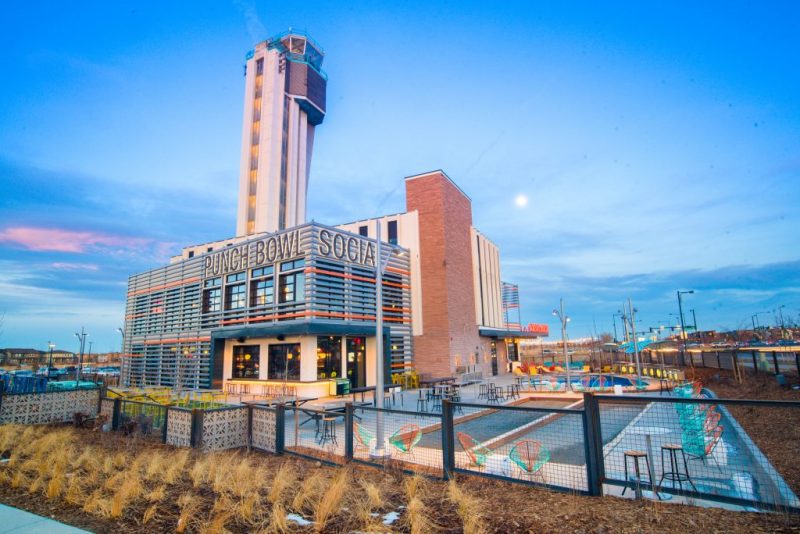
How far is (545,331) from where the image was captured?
54.2 meters

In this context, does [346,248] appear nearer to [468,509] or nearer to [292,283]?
[292,283]

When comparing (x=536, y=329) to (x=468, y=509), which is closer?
(x=468, y=509)

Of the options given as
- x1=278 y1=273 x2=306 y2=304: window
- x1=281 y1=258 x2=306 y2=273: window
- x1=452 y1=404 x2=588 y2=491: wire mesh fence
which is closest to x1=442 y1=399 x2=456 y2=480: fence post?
x1=452 y1=404 x2=588 y2=491: wire mesh fence

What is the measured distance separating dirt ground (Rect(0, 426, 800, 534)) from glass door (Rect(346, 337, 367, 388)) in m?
18.4

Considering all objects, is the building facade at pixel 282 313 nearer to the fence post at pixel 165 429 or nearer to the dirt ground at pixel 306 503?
the fence post at pixel 165 429

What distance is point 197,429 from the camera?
35.4 feet

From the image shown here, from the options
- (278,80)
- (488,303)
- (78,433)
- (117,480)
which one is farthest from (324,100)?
(117,480)

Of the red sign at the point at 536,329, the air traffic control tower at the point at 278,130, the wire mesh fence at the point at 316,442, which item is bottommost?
the wire mesh fence at the point at 316,442

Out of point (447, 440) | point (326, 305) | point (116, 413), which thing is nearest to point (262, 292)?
point (326, 305)

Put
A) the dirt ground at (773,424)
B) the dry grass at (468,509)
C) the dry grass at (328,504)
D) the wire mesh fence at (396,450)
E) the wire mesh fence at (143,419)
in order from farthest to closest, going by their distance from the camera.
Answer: the wire mesh fence at (143,419) → the wire mesh fence at (396,450) → the dirt ground at (773,424) → the dry grass at (328,504) → the dry grass at (468,509)

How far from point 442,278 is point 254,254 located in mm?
13761

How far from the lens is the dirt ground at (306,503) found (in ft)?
17.6

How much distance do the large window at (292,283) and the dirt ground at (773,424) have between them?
65.3ft

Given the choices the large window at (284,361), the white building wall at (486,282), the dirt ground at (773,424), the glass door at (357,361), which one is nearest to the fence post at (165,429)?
the large window at (284,361)
